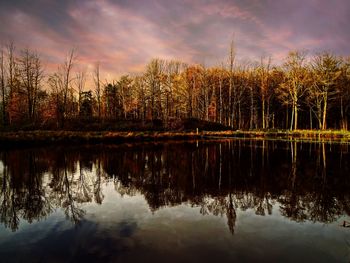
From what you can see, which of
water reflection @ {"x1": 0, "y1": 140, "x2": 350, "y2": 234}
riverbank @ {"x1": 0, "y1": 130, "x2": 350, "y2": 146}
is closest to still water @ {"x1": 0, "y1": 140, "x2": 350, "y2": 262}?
water reflection @ {"x1": 0, "y1": 140, "x2": 350, "y2": 234}

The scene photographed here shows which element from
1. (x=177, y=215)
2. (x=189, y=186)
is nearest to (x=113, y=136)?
(x=189, y=186)

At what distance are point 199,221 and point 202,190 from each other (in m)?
2.81

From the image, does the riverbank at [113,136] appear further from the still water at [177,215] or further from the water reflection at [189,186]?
the still water at [177,215]

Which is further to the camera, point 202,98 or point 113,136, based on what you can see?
point 202,98

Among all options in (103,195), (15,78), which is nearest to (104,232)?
(103,195)

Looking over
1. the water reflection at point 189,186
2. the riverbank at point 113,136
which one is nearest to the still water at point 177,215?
the water reflection at point 189,186

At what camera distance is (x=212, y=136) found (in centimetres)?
3788

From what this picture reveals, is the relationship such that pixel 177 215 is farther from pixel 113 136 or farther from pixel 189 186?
pixel 113 136

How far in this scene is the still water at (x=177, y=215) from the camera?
186 inches

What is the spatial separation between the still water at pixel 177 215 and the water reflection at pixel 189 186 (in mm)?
36

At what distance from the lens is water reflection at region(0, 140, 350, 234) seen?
23.1 feet

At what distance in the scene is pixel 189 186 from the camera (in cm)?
962

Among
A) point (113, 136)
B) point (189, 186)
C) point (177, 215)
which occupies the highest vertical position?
point (113, 136)

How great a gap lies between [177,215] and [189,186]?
9.77ft
